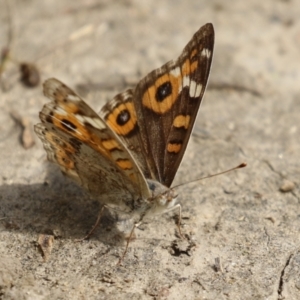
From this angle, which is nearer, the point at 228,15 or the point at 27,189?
the point at 27,189

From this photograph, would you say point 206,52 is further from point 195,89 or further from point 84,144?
point 84,144

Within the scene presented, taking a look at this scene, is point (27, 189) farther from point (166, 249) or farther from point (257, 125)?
point (257, 125)

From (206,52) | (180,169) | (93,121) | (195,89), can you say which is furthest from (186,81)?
(180,169)

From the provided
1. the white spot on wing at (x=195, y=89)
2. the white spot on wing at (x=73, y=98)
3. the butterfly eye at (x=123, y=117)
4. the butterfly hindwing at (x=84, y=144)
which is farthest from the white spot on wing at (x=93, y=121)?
the white spot on wing at (x=195, y=89)

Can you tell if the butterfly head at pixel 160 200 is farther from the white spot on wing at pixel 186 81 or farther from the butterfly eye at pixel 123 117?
the white spot on wing at pixel 186 81

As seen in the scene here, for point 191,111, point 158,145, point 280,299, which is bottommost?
point 280,299

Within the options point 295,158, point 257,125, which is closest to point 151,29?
point 257,125

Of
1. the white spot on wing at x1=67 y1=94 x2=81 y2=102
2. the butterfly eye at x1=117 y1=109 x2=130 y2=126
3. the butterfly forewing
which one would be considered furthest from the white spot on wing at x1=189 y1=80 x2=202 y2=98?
the white spot on wing at x1=67 y1=94 x2=81 y2=102

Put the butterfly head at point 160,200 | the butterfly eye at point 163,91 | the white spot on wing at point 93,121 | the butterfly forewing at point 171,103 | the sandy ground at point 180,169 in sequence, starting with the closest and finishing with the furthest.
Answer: the white spot on wing at point 93,121 < the sandy ground at point 180,169 < the butterfly head at point 160,200 < the butterfly forewing at point 171,103 < the butterfly eye at point 163,91
